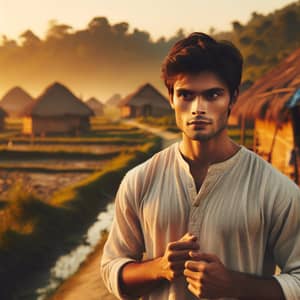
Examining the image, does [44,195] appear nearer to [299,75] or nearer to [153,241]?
[299,75]

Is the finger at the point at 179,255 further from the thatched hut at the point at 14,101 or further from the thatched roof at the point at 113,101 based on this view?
the thatched roof at the point at 113,101

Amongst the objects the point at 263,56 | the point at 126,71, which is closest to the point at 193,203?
the point at 263,56

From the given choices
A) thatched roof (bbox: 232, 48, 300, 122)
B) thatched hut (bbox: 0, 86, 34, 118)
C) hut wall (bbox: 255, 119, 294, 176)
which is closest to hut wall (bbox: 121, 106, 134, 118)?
thatched hut (bbox: 0, 86, 34, 118)

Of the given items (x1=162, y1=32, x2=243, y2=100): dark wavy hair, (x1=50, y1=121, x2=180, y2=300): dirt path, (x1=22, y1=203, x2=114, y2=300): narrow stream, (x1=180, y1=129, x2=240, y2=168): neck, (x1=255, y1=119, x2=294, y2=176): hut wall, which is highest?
(x1=162, y1=32, x2=243, y2=100): dark wavy hair

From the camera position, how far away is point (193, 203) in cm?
168

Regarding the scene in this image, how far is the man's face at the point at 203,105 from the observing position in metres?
1.65

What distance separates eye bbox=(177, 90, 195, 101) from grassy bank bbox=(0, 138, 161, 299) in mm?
5802

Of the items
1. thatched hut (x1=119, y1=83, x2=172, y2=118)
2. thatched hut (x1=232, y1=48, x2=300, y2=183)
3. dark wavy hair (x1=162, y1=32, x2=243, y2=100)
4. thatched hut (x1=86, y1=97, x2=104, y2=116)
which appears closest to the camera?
dark wavy hair (x1=162, y1=32, x2=243, y2=100)

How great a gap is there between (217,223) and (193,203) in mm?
118

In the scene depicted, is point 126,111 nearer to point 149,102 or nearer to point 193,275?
point 149,102

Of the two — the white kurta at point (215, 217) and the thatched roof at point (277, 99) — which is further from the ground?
the thatched roof at point (277, 99)

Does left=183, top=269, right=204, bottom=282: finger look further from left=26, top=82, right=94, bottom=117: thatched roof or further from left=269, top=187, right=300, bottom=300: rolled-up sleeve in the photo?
left=26, top=82, right=94, bottom=117: thatched roof

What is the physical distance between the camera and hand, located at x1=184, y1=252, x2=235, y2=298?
4.96ft

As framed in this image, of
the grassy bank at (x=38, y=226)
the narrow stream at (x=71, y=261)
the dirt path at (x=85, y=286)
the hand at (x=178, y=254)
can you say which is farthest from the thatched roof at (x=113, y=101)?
the hand at (x=178, y=254)
